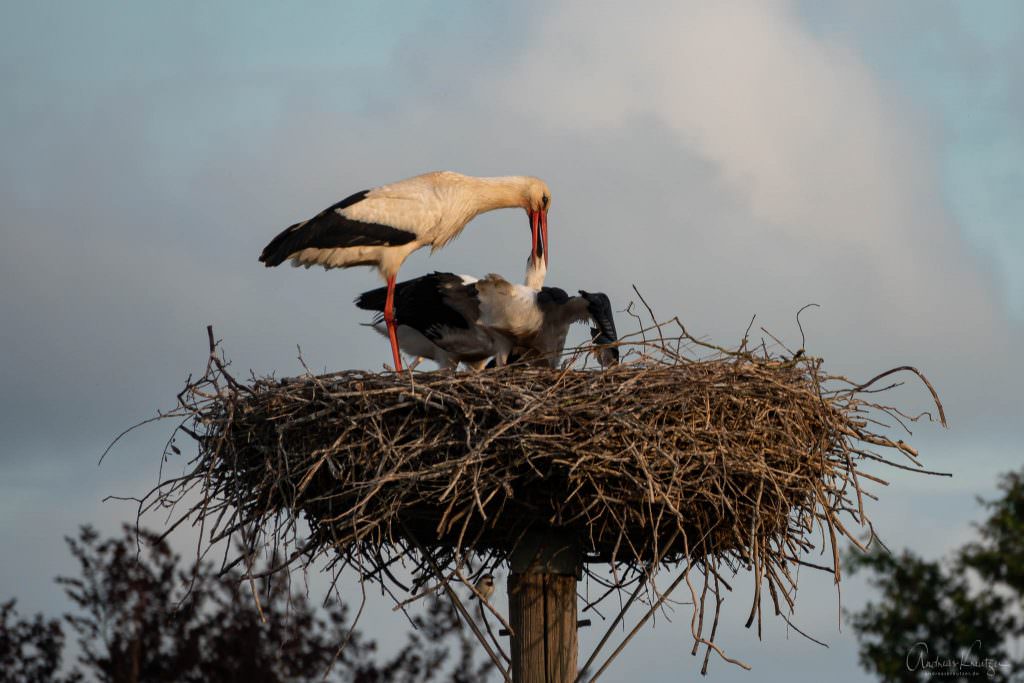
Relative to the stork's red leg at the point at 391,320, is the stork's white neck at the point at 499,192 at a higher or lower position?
higher

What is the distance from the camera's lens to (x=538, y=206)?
9164 millimetres

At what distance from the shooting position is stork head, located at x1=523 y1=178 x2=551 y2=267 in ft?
30.0

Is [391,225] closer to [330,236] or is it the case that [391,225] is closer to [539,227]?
[330,236]

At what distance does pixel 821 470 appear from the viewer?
20.6 feet

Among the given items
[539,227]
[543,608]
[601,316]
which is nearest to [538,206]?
[539,227]

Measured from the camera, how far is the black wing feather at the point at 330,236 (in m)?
8.50

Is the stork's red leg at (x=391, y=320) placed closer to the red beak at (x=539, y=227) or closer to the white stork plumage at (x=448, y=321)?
the white stork plumage at (x=448, y=321)

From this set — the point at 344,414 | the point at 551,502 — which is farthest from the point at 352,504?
the point at 551,502

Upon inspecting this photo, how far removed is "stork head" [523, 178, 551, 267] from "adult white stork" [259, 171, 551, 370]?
0.08 metres

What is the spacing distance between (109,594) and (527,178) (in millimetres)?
4296

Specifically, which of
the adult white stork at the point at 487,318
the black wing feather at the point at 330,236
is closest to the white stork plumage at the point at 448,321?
the adult white stork at the point at 487,318

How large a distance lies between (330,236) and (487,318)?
1.17 m

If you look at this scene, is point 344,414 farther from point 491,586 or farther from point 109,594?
point 109,594

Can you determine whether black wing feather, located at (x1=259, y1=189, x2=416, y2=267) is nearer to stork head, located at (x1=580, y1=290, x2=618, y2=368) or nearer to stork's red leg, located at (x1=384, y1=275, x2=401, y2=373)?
stork's red leg, located at (x1=384, y1=275, x2=401, y2=373)
